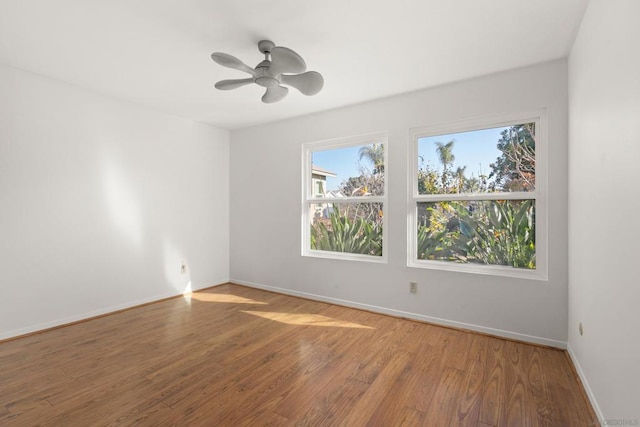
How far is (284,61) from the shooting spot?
2.16 meters

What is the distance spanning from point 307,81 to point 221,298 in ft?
9.84

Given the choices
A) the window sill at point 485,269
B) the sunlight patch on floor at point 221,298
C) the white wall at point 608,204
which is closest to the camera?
the white wall at point 608,204

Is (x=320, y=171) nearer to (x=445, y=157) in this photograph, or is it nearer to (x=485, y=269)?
(x=445, y=157)

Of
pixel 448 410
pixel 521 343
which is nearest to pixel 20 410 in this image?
pixel 448 410

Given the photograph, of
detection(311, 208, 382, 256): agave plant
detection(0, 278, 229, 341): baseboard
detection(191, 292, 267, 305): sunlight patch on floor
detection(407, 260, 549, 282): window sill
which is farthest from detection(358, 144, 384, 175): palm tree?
detection(0, 278, 229, 341): baseboard

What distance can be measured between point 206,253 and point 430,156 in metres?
3.46

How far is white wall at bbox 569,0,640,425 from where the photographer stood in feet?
4.16

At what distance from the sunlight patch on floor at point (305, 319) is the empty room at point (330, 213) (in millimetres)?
42

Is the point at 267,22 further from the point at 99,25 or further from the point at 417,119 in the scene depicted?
the point at 417,119

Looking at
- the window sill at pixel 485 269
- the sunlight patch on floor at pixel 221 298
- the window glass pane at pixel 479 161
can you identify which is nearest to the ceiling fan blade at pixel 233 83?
the window glass pane at pixel 479 161

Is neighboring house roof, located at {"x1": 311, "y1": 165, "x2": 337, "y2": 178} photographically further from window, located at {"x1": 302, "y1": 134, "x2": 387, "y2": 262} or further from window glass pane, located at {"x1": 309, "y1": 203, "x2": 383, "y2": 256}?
window glass pane, located at {"x1": 309, "y1": 203, "x2": 383, "y2": 256}

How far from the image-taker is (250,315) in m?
3.34

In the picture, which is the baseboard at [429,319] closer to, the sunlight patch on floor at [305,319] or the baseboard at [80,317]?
the sunlight patch on floor at [305,319]

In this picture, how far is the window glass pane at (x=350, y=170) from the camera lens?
3.59 meters
